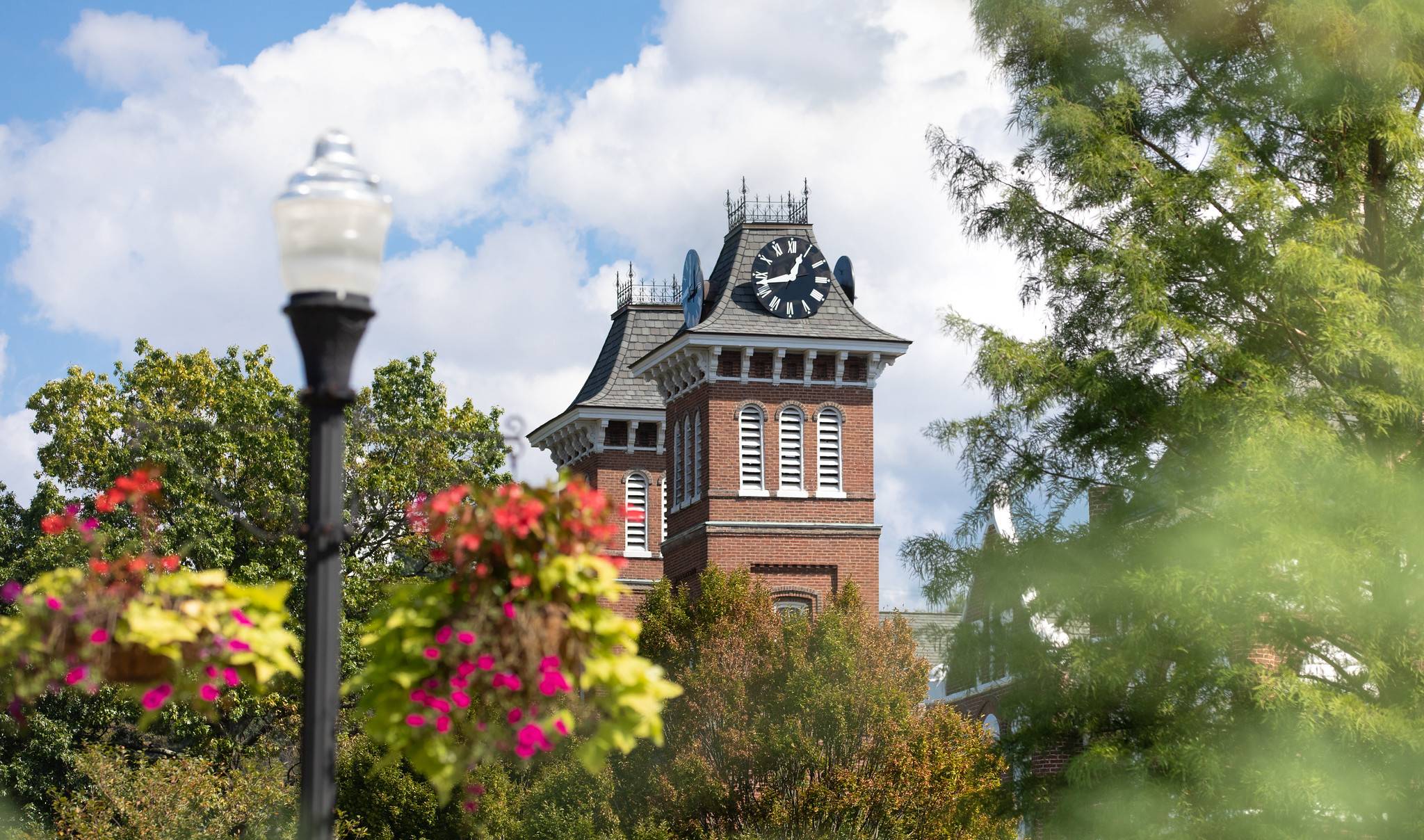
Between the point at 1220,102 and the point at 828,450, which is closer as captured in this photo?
the point at 1220,102

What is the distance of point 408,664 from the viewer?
21.1 feet

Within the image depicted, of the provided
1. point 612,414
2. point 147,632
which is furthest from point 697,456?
point 147,632

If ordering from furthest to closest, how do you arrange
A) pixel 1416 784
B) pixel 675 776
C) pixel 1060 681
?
pixel 675 776 → pixel 1060 681 → pixel 1416 784

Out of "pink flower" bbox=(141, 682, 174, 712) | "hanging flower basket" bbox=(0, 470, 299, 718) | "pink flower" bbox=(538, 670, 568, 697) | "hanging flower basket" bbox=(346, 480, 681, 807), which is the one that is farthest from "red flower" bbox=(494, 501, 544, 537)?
"pink flower" bbox=(141, 682, 174, 712)

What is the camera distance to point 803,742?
30484 mm

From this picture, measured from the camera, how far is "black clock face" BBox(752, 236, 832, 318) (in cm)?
4319

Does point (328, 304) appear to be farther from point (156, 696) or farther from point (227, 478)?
point (227, 478)

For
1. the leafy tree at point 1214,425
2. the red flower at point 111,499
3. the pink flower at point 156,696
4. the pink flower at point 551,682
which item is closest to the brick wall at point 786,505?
the leafy tree at point 1214,425

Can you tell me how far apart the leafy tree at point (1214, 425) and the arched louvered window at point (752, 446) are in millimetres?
23995

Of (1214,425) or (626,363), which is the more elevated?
(626,363)

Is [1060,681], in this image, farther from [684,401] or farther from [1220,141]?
[684,401]

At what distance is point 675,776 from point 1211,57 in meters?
18.1

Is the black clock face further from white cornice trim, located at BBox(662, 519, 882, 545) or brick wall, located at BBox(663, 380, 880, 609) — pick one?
white cornice trim, located at BBox(662, 519, 882, 545)

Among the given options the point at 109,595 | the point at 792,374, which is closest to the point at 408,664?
the point at 109,595
